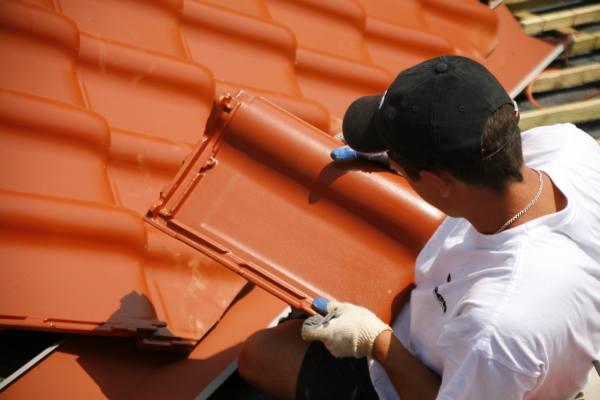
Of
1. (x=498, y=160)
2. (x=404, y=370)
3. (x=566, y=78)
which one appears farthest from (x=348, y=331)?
(x=566, y=78)

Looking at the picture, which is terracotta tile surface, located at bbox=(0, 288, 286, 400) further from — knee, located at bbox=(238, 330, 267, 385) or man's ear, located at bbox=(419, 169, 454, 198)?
man's ear, located at bbox=(419, 169, 454, 198)

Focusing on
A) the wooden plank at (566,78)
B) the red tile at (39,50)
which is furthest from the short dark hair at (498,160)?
the wooden plank at (566,78)

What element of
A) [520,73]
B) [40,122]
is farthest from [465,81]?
[520,73]

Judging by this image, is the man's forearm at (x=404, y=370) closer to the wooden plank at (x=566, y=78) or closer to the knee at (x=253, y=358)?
the knee at (x=253, y=358)

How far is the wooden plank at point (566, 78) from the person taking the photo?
328cm

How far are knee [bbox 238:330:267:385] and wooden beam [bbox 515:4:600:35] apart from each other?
230 centimetres

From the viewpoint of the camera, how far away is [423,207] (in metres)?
2.04

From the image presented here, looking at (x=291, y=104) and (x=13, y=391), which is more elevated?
(x=291, y=104)

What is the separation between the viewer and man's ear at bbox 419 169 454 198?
150 cm

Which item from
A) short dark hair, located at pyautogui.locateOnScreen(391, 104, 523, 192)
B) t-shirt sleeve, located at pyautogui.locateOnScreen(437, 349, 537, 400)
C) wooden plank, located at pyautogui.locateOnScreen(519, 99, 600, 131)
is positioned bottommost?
wooden plank, located at pyautogui.locateOnScreen(519, 99, 600, 131)

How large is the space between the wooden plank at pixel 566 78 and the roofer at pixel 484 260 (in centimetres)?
157

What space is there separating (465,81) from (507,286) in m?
0.44

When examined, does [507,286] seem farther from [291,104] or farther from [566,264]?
[291,104]

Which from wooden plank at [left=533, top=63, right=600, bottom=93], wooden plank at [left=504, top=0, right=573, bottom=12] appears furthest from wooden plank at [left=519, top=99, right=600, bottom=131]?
wooden plank at [left=504, top=0, right=573, bottom=12]
